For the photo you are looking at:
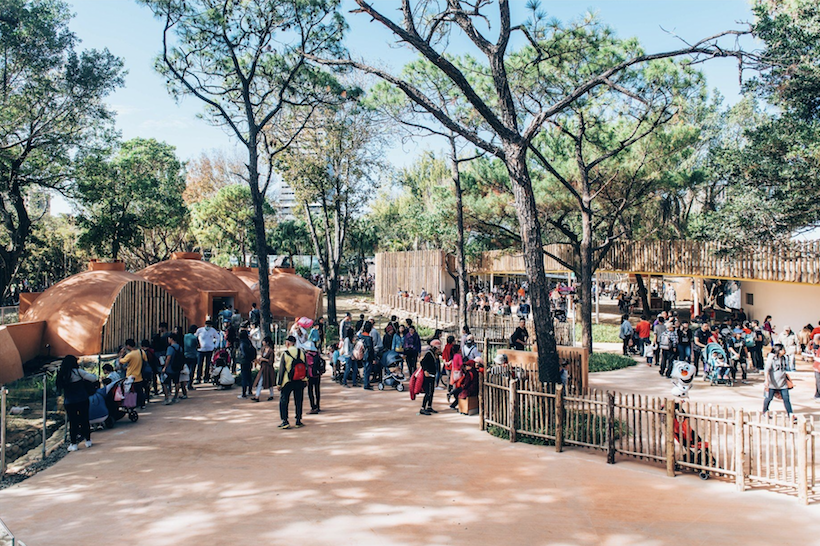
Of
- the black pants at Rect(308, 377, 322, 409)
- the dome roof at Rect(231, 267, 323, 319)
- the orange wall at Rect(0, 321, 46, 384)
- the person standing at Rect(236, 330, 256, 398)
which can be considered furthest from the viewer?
the dome roof at Rect(231, 267, 323, 319)

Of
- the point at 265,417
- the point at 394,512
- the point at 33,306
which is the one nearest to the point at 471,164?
the point at 265,417

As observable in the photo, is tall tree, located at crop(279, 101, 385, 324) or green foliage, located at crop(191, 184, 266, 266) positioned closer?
tall tree, located at crop(279, 101, 385, 324)

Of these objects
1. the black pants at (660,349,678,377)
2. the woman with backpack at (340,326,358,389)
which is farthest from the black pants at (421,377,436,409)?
the black pants at (660,349,678,377)

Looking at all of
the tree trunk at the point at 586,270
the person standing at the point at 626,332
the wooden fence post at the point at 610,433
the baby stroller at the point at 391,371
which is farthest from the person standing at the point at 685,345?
the wooden fence post at the point at 610,433

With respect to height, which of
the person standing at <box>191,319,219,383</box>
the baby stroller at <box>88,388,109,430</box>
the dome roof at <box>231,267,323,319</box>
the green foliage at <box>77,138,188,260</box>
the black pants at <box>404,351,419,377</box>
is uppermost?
the green foliage at <box>77,138,188,260</box>

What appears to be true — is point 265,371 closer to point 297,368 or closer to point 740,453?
point 297,368

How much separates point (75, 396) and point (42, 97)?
15942 millimetres

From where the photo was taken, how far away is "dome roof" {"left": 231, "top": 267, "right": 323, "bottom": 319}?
22.3m

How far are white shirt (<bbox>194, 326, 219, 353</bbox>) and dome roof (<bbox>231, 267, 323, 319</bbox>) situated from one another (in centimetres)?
973

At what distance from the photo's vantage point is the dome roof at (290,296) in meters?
22.3

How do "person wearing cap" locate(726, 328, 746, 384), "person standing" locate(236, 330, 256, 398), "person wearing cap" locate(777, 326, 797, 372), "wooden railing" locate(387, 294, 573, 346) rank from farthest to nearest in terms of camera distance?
"wooden railing" locate(387, 294, 573, 346), "person wearing cap" locate(777, 326, 797, 372), "person wearing cap" locate(726, 328, 746, 384), "person standing" locate(236, 330, 256, 398)

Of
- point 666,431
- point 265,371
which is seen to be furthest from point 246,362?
point 666,431

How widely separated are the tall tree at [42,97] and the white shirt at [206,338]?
37.2 ft

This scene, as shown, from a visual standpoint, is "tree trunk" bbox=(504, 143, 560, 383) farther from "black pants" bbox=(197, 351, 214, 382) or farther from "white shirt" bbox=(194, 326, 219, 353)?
"black pants" bbox=(197, 351, 214, 382)
